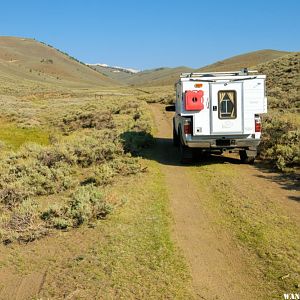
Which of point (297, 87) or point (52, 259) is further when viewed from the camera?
point (297, 87)

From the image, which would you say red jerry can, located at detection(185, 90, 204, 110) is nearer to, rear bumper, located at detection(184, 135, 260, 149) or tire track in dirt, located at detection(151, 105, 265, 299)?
rear bumper, located at detection(184, 135, 260, 149)

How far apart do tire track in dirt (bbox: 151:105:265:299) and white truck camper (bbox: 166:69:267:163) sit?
8.14ft

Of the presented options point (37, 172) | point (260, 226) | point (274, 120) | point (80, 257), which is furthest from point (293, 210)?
point (274, 120)

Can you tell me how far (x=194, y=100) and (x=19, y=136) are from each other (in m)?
14.5

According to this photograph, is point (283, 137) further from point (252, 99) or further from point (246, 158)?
point (252, 99)

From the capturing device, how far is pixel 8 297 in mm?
5887

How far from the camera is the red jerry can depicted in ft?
41.4

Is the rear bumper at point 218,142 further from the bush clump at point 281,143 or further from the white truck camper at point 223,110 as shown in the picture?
the bush clump at point 281,143

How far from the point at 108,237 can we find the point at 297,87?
28429mm

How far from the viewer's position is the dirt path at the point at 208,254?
5.67 m

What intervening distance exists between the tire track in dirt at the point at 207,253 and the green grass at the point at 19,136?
13.0 metres

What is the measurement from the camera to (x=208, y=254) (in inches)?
265

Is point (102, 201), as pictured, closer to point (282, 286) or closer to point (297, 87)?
point (282, 286)

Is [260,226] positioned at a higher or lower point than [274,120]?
lower
